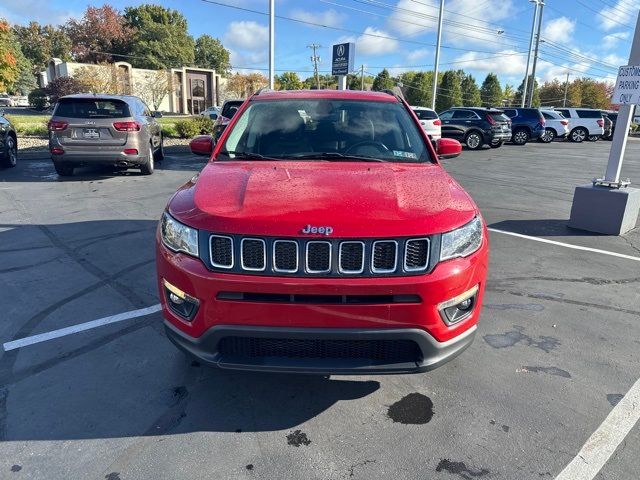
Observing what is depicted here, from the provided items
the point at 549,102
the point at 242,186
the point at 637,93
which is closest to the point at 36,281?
the point at 242,186

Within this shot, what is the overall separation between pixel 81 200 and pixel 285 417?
6980 millimetres

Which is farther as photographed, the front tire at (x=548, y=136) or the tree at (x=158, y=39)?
the tree at (x=158, y=39)

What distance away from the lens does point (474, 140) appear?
21.3m

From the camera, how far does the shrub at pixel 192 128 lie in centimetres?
1866

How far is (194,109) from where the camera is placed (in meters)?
62.2

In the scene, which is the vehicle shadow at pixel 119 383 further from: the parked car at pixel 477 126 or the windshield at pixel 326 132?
the parked car at pixel 477 126

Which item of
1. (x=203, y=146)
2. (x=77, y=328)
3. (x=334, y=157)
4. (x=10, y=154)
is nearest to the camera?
(x=334, y=157)

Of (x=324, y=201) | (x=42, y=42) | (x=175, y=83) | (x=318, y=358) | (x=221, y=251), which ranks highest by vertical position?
(x=42, y=42)

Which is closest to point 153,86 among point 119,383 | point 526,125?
point 526,125

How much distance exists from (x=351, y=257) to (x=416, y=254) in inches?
13.1

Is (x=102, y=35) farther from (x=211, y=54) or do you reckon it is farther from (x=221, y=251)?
(x=221, y=251)

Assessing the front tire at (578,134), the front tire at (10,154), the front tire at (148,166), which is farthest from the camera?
the front tire at (578,134)

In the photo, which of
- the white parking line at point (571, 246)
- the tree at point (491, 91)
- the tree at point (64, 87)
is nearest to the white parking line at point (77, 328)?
the white parking line at point (571, 246)

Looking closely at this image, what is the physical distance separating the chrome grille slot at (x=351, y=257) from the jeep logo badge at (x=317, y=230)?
0.30 ft
